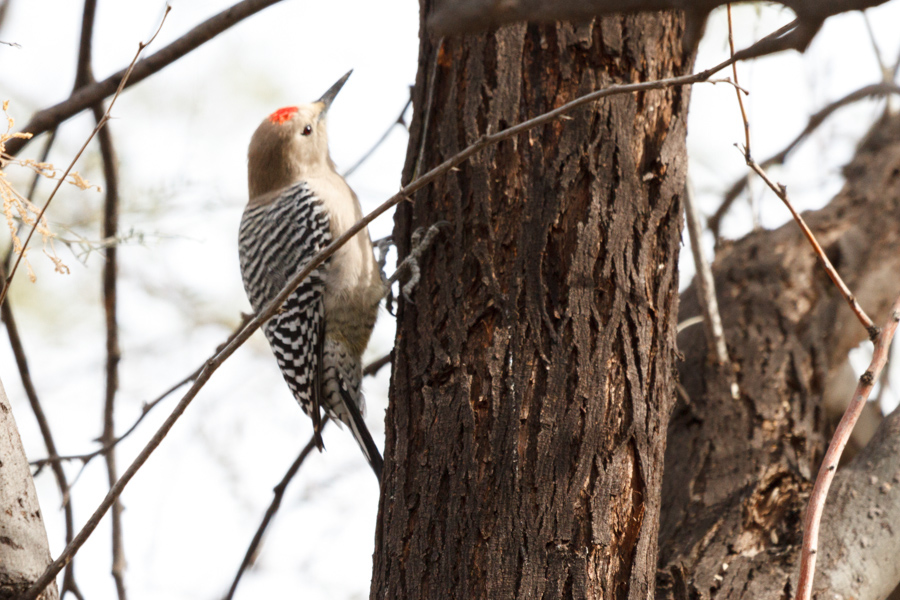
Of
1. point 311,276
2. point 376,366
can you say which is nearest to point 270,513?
point 376,366

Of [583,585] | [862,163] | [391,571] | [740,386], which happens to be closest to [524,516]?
[583,585]

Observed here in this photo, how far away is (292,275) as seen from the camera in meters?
4.24

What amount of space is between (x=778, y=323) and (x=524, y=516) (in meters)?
2.21

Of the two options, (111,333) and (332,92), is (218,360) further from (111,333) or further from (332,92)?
(332,92)

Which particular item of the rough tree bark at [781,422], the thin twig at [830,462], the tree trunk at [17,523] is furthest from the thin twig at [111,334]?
the thin twig at [830,462]

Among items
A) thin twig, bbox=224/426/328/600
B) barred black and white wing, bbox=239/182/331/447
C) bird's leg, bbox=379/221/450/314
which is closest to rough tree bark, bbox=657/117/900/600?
bird's leg, bbox=379/221/450/314

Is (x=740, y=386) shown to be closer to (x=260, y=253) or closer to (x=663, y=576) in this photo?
(x=663, y=576)

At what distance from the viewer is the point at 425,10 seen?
10.3 feet

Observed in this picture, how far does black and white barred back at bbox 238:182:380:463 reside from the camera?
13.5ft

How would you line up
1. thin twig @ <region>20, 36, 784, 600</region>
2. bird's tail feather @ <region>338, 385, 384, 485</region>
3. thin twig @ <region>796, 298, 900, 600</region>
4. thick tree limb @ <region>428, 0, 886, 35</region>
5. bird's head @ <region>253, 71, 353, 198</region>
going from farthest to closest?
1. bird's head @ <region>253, 71, 353, 198</region>
2. bird's tail feather @ <region>338, 385, 384, 485</region>
3. thin twig @ <region>796, 298, 900, 600</region>
4. thin twig @ <region>20, 36, 784, 600</region>
5. thick tree limb @ <region>428, 0, 886, 35</region>

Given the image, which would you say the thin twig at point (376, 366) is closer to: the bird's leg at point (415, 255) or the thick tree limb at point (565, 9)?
the bird's leg at point (415, 255)

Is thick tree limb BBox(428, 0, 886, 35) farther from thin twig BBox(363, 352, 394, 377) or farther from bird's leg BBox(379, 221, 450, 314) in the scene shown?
thin twig BBox(363, 352, 394, 377)

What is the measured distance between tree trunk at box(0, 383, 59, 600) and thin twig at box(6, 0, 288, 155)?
118 cm

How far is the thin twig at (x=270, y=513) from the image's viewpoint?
312 centimetres
